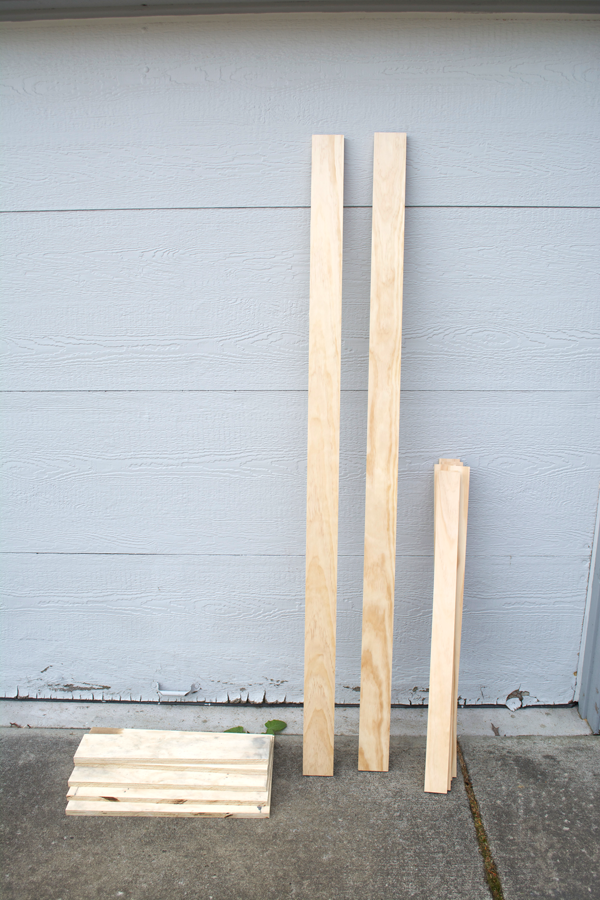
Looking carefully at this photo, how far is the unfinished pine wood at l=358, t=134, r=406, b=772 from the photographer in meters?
1.49

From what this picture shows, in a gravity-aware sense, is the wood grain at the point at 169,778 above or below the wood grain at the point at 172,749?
below

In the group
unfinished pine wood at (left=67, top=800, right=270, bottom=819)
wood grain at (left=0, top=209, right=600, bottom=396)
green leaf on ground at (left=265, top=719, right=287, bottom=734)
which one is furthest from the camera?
green leaf on ground at (left=265, top=719, right=287, bottom=734)

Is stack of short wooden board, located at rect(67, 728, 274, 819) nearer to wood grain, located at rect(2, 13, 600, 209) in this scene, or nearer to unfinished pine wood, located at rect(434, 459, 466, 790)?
unfinished pine wood, located at rect(434, 459, 466, 790)

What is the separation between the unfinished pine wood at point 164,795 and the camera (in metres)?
1.48

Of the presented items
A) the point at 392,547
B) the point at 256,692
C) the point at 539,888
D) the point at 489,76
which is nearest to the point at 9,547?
the point at 256,692

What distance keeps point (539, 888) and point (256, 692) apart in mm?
948

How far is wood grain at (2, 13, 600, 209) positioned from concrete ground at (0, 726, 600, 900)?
1674mm

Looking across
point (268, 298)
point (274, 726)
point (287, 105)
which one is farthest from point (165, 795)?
point (287, 105)

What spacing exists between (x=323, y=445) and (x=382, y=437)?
165 mm

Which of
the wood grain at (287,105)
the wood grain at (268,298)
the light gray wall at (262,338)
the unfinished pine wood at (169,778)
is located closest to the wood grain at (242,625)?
the light gray wall at (262,338)

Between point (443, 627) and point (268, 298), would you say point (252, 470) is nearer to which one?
point (268, 298)

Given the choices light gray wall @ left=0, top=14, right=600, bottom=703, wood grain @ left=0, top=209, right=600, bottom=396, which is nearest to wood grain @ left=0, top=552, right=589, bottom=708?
light gray wall @ left=0, top=14, right=600, bottom=703

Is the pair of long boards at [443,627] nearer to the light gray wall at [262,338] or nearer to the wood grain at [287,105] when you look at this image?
the light gray wall at [262,338]

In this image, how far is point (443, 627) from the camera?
1.49 meters
